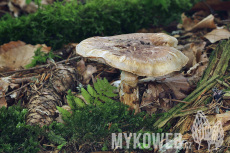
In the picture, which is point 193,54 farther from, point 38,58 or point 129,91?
point 38,58

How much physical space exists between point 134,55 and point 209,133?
1011mm

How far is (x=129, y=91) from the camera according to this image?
8.61ft

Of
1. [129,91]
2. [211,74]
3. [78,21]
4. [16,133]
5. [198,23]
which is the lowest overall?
[16,133]

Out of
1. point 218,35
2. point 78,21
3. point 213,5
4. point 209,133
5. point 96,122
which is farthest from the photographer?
point 213,5

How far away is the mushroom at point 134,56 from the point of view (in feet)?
7.03

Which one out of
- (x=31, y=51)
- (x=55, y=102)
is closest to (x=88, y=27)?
(x=31, y=51)

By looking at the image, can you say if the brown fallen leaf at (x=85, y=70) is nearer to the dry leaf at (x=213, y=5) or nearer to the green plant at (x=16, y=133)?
the green plant at (x=16, y=133)

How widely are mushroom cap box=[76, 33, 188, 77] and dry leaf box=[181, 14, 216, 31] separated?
6.02 feet

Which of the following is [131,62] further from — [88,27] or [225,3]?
[225,3]

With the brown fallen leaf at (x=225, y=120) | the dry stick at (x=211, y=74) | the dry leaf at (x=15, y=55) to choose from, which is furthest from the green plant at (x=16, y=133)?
the brown fallen leaf at (x=225, y=120)

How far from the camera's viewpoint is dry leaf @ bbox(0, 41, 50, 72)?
3.39m

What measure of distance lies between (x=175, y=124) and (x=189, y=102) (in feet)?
1.04

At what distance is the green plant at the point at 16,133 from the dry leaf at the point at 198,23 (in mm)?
3265

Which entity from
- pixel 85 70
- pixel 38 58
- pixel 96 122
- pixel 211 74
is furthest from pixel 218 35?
pixel 38 58
